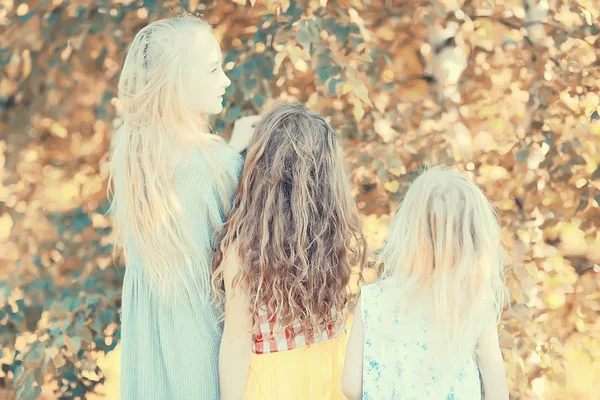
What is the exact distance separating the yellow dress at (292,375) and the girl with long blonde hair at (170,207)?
0.30 ft

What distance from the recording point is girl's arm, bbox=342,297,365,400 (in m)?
1.83

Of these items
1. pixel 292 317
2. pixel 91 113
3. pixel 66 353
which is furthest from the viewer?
pixel 91 113

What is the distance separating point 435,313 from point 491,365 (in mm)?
Result: 154

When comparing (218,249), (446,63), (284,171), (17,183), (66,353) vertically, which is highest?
(284,171)

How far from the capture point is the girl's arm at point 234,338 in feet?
5.98

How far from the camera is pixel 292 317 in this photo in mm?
1854

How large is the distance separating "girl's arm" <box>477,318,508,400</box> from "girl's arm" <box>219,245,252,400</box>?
18.4 inches

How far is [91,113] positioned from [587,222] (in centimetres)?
158

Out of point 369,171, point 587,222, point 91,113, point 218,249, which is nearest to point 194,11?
point 91,113

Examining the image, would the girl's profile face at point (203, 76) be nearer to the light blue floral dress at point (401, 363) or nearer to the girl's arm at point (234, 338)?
the girl's arm at point (234, 338)

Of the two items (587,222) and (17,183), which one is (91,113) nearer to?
(17,183)

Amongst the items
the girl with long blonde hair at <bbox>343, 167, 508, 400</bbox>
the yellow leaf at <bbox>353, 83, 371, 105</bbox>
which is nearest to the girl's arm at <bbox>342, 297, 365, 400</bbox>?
the girl with long blonde hair at <bbox>343, 167, 508, 400</bbox>

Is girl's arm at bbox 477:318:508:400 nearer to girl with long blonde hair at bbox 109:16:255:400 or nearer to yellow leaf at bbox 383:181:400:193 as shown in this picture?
girl with long blonde hair at bbox 109:16:255:400

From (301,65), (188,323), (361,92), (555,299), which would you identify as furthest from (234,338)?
(555,299)
